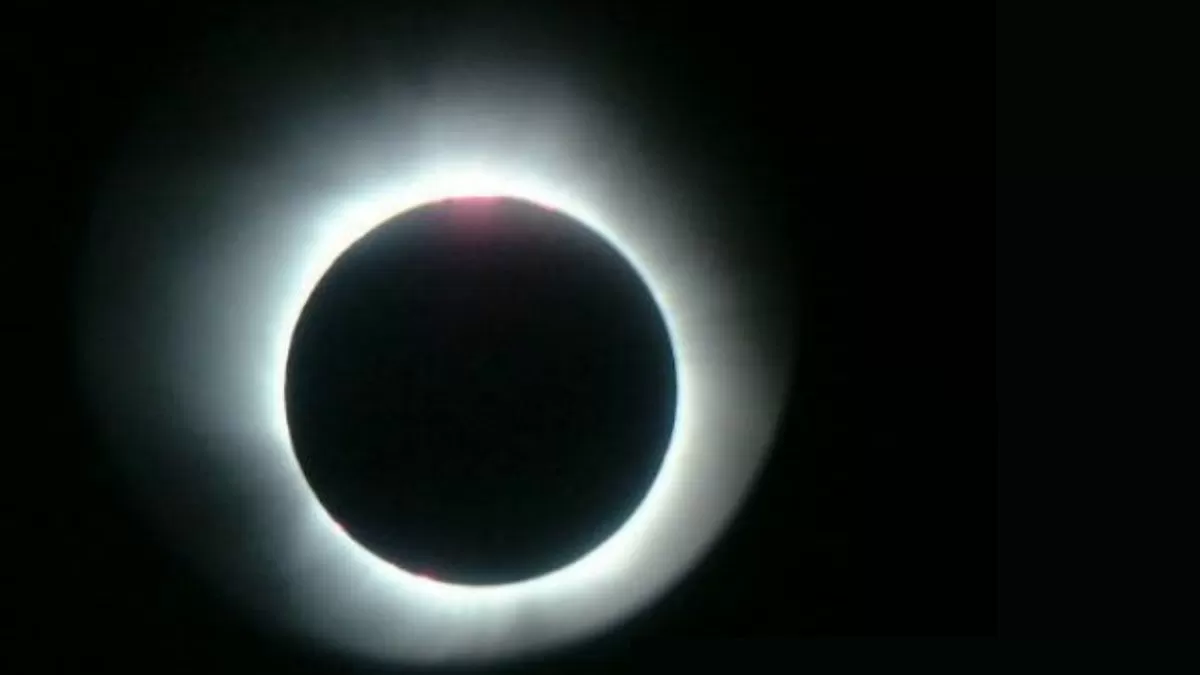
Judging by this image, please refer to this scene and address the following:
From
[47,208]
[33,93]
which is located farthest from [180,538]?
[33,93]

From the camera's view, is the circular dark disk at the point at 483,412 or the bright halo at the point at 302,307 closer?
the circular dark disk at the point at 483,412

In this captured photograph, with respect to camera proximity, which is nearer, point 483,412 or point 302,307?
point 483,412

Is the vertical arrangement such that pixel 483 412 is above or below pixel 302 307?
below

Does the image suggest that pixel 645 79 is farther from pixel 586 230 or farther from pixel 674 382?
pixel 674 382

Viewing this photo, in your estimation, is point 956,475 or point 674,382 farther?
point 956,475

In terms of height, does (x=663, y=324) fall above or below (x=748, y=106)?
below

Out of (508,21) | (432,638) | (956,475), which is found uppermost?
(508,21)
